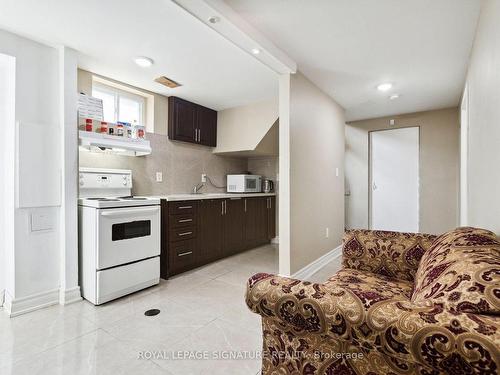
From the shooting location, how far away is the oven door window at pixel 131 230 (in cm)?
239

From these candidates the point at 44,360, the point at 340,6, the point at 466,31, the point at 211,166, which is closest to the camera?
the point at 44,360

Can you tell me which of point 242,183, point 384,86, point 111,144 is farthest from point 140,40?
point 384,86

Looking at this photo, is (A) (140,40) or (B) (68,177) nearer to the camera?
(A) (140,40)

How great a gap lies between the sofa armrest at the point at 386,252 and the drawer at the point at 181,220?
1.85 metres

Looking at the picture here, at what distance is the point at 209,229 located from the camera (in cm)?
340

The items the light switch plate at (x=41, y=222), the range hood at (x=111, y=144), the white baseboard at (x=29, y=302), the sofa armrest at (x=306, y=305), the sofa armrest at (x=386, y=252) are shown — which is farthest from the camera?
the range hood at (x=111, y=144)

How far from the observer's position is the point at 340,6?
1.80 meters

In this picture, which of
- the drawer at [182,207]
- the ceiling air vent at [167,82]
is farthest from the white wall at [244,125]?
the drawer at [182,207]

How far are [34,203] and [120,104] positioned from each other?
5.19ft

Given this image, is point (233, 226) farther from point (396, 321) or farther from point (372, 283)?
point (396, 321)

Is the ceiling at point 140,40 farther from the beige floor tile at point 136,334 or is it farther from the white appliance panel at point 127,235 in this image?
the beige floor tile at point 136,334

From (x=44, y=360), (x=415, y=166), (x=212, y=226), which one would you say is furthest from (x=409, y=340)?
(x=415, y=166)

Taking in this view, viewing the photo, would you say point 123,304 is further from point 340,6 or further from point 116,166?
point 340,6

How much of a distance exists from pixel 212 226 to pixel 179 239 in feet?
1.81
